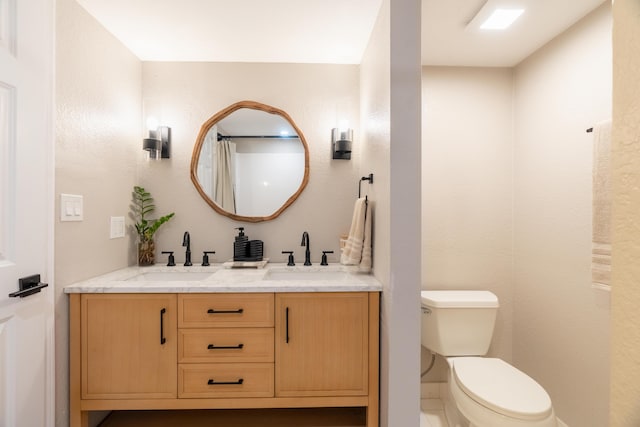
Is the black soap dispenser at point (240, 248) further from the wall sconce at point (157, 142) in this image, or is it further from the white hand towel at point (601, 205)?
the white hand towel at point (601, 205)

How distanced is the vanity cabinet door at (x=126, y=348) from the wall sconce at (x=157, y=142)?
960 millimetres

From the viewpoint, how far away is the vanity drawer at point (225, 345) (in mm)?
1551

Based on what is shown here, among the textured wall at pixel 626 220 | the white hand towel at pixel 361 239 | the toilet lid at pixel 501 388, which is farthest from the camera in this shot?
the white hand towel at pixel 361 239

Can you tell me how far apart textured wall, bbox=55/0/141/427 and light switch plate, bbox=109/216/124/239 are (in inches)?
1.2

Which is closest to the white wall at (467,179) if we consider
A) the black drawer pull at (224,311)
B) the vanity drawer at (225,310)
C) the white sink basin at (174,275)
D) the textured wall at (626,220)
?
the vanity drawer at (225,310)

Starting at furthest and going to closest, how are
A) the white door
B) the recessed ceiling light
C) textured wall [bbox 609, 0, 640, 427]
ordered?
1. the recessed ceiling light
2. the white door
3. textured wall [bbox 609, 0, 640, 427]

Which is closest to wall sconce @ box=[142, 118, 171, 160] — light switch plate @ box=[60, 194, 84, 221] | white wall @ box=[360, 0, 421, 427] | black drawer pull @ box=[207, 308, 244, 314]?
light switch plate @ box=[60, 194, 84, 221]

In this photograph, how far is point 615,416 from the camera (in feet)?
1.15

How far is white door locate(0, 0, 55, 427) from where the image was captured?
120 centimetres

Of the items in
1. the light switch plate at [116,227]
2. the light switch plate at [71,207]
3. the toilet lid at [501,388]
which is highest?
the light switch plate at [71,207]

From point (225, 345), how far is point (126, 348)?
1.53 ft

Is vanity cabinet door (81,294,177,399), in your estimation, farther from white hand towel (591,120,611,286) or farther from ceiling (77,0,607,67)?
white hand towel (591,120,611,286)

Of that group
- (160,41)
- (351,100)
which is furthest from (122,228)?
(351,100)

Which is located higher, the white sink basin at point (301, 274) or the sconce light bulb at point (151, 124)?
the sconce light bulb at point (151, 124)
